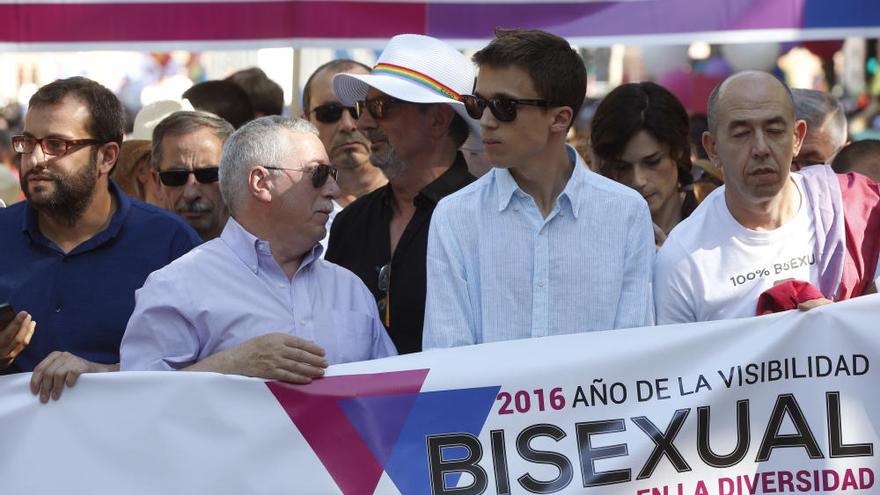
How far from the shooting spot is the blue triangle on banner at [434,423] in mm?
4258

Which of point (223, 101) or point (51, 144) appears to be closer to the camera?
point (51, 144)

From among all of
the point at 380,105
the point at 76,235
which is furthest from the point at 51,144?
the point at 380,105

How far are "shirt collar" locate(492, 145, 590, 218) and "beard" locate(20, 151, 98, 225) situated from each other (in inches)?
56.2

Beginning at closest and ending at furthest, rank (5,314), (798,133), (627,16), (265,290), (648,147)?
(5,314), (265,290), (798,133), (648,147), (627,16)

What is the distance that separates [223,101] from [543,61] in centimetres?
324

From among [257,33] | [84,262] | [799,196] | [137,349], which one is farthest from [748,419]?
[257,33]

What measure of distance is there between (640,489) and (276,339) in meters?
1.13

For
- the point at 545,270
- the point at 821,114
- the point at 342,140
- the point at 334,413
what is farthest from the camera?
the point at 342,140

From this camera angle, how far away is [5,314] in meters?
4.20

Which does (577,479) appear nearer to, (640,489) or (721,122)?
(640,489)

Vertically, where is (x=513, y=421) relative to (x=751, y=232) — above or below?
below

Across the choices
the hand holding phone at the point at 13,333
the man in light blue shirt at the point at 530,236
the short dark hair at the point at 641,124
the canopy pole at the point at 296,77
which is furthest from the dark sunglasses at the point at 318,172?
the canopy pole at the point at 296,77

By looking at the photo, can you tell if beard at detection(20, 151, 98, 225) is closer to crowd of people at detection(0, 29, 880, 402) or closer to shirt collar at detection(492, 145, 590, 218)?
crowd of people at detection(0, 29, 880, 402)

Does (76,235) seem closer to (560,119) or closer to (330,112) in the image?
(560,119)
